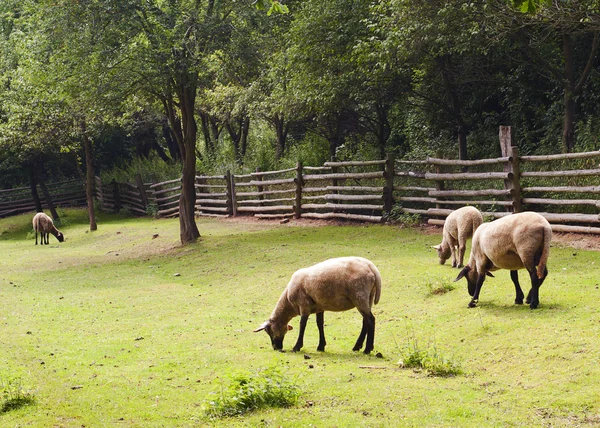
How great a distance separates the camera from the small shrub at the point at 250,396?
589cm

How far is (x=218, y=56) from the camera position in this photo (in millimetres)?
19172

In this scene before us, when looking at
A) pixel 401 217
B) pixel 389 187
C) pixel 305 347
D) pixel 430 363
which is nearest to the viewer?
pixel 430 363

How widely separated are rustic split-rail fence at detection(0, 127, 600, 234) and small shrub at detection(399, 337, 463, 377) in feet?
25.6

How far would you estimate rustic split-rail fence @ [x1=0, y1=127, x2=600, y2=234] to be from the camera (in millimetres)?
14844

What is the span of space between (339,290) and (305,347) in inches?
47.6

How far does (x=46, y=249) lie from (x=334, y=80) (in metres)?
11.4

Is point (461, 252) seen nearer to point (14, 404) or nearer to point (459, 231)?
point (459, 231)

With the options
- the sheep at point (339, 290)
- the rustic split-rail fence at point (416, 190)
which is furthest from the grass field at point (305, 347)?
the rustic split-rail fence at point (416, 190)

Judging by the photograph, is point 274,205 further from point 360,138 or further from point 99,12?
point 99,12

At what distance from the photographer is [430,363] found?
691cm

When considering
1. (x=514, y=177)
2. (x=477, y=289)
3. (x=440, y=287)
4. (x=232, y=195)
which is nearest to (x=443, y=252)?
(x=440, y=287)

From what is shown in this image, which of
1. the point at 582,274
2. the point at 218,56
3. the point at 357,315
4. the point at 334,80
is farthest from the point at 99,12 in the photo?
the point at 582,274

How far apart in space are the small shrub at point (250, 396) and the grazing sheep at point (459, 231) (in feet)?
21.1

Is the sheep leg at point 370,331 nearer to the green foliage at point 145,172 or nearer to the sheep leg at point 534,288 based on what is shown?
the sheep leg at point 534,288
